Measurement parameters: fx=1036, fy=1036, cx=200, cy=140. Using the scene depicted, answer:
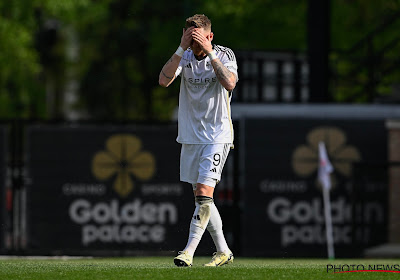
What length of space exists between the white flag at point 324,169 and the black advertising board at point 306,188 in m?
0.20

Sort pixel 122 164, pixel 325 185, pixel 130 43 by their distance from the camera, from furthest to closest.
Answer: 1. pixel 130 43
2. pixel 122 164
3. pixel 325 185

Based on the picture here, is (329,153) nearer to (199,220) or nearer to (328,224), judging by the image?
(328,224)

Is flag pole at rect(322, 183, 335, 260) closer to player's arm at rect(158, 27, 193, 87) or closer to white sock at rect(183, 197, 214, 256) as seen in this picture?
white sock at rect(183, 197, 214, 256)

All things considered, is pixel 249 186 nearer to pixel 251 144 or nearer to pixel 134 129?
pixel 251 144

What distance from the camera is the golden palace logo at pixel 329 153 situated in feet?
57.5

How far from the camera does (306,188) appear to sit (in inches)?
687

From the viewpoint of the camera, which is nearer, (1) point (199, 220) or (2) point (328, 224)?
(1) point (199, 220)

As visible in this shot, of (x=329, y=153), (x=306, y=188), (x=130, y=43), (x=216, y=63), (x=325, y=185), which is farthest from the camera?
(x=130, y=43)

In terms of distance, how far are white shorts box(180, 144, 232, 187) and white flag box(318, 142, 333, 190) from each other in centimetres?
716

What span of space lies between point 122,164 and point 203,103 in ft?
24.7

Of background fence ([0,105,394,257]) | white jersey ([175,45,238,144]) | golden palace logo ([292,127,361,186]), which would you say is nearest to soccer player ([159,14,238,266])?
white jersey ([175,45,238,144])

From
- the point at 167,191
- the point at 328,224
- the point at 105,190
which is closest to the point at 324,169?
the point at 328,224

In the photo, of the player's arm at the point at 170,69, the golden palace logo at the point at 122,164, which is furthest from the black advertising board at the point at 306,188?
the player's arm at the point at 170,69

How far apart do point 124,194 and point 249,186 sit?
213cm
